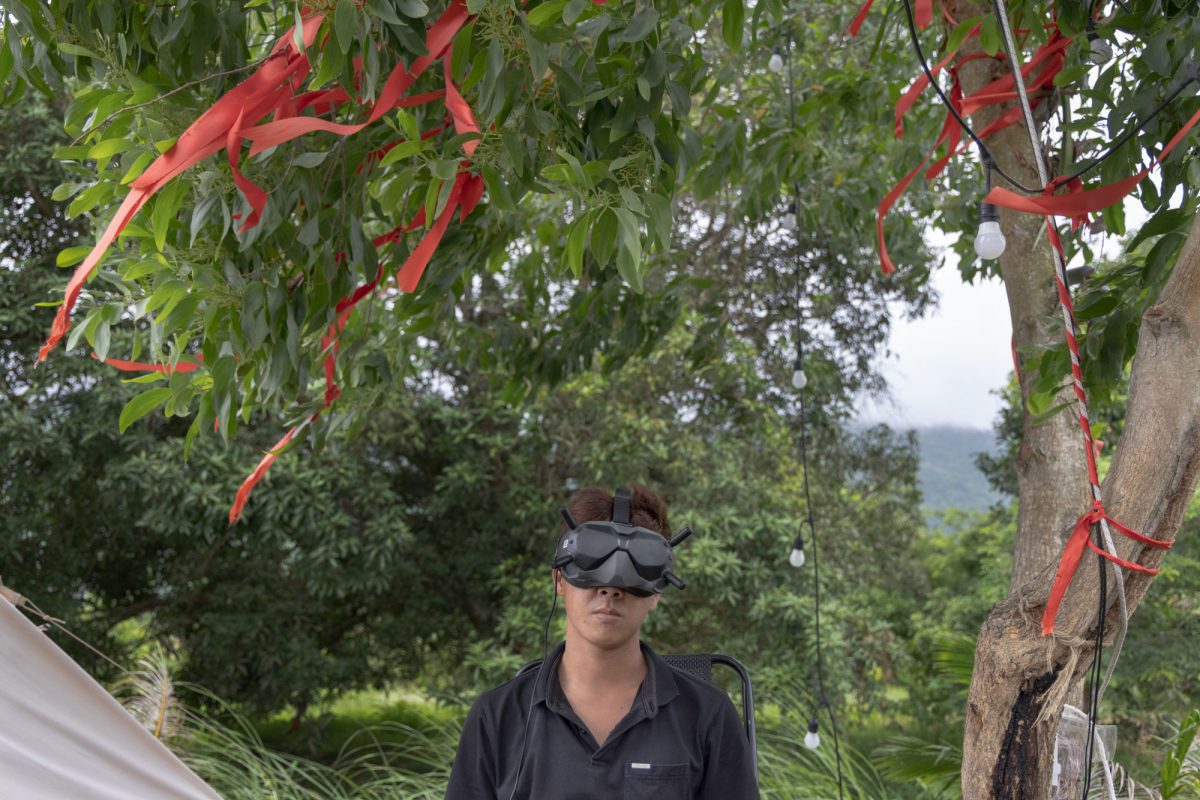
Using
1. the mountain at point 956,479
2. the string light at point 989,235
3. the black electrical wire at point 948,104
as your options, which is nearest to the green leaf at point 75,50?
the black electrical wire at point 948,104

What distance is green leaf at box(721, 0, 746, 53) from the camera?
1.71 m

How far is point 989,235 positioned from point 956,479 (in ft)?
22.6

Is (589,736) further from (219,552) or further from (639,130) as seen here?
(219,552)

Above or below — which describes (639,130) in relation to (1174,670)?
above

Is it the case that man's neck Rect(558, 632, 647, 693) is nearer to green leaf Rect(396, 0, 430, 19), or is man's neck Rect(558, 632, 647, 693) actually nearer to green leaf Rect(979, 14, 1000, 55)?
green leaf Rect(396, 0, 430, 19)

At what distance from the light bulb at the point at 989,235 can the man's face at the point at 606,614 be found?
2.23ft

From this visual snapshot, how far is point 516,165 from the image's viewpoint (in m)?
1.50

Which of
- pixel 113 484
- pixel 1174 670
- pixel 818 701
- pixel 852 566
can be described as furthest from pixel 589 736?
pixel 1174 670

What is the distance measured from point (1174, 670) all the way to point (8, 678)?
570cm

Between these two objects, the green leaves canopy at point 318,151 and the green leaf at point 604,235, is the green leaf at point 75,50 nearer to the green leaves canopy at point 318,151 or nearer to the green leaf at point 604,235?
the green leaves canopy at point 318,151

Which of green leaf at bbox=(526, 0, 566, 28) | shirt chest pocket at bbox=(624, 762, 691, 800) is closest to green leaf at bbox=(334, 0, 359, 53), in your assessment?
green leaf at bbox=(526, 0, 566, 28)

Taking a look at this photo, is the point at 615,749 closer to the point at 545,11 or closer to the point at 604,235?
the point at 604,235

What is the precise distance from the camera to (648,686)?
1.52m

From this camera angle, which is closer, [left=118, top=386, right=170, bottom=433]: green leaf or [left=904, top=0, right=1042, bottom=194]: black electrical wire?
[left=904, top=0, right=1042, bottom=194]: black electrical wire
